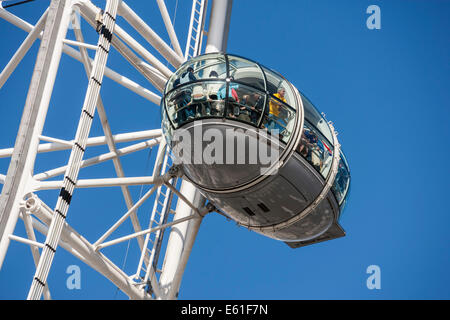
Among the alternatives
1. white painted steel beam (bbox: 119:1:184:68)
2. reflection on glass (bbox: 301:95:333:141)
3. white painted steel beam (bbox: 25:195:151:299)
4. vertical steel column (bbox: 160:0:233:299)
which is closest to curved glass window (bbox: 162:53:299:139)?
reflection on glass (bbox: 301:95:333:141)

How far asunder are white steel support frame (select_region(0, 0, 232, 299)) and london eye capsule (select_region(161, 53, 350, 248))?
1873mm

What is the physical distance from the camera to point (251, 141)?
1365cm

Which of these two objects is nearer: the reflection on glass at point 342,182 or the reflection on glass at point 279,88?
the reflection on glass at point 279,88

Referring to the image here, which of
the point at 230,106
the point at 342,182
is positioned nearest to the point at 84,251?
the point at 230,106

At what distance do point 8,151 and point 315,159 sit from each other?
705 cm

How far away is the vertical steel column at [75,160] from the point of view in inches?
515

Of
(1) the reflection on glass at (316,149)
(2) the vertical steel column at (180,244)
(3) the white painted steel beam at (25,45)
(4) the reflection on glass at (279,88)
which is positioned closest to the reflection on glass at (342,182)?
(1) the reflection on glass at (316,149)

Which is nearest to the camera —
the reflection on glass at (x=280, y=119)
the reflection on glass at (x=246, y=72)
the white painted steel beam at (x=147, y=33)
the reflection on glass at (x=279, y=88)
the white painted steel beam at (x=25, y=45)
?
the reflection on glass at (x=280, y=119)

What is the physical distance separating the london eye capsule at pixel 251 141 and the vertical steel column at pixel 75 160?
1.41m

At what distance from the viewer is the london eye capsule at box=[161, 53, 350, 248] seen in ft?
45.1

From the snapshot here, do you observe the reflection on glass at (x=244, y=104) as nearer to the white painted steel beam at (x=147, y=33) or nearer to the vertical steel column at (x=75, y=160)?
the vertical steel column at (x=75, y=160)

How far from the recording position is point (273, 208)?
14750 millimetres
